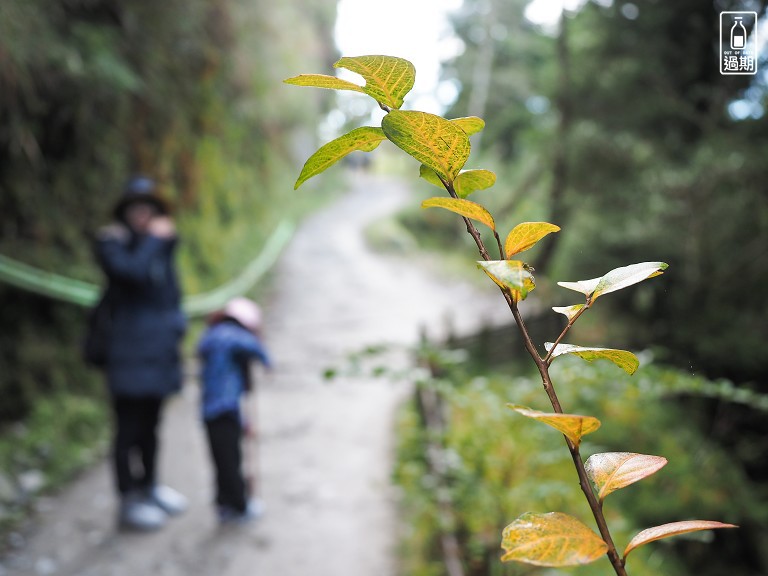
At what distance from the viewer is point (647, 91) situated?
6266 millimetres

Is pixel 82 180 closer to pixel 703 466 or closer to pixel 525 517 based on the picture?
pixel 525 517

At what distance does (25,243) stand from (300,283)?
21.7 feet

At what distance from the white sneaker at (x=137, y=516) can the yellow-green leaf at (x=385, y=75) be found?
375cm

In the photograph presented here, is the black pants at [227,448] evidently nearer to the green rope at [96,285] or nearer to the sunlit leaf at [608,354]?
the green rope at [96,285]

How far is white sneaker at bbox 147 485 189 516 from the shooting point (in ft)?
12.7

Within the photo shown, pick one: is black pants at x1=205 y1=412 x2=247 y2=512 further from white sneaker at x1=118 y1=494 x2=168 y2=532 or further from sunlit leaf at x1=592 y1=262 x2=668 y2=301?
sunlit leaf at x1=592 y1=262 x2=668 y2=301

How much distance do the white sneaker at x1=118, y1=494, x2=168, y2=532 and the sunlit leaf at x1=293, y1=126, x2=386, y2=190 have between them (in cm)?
369

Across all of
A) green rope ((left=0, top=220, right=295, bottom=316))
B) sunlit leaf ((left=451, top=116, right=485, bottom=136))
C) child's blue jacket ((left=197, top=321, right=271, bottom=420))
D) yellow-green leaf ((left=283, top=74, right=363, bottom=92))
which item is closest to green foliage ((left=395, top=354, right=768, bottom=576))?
child's blue jacket ((left=197, top=321, right=271, bottom=420))

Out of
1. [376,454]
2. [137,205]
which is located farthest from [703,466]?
[137,205]

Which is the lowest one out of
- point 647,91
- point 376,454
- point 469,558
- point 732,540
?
point 732,540

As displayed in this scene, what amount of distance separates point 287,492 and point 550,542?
4.25 m

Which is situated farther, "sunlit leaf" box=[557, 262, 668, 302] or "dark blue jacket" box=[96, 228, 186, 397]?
"dark blue jacket" box=[96, 228, 186, 397]

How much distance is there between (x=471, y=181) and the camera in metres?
0.63

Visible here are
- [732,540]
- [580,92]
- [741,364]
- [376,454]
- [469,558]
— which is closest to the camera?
[469,558]
